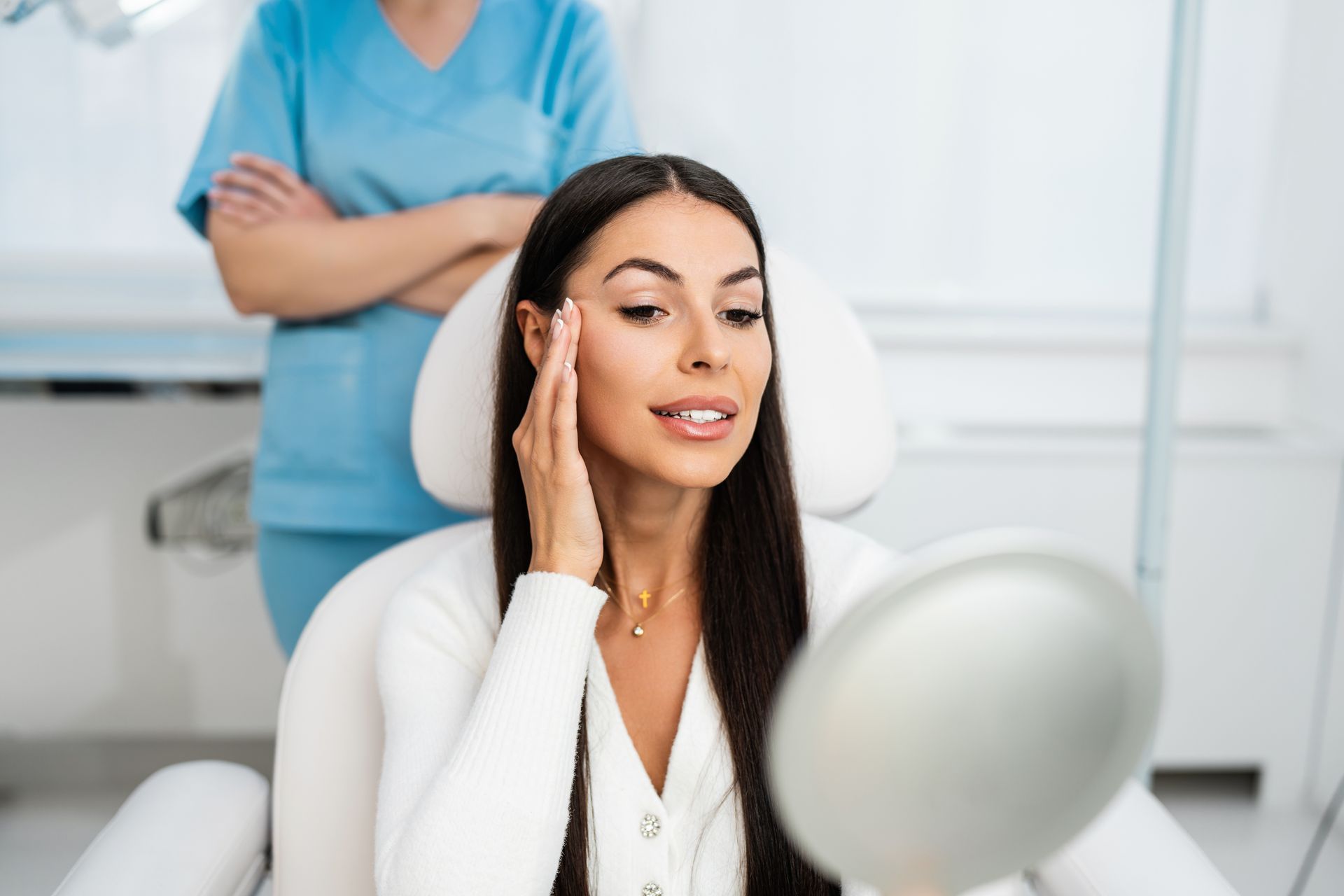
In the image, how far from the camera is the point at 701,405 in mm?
861

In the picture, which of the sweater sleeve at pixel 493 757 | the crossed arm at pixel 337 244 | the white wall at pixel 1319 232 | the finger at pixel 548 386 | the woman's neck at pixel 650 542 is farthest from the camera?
the white wall at pixel 1319 232

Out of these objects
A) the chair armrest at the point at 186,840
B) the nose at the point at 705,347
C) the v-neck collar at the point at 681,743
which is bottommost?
the chair armrest at the point at 186,840

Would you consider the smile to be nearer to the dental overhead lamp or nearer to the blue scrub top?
the blue scrub top

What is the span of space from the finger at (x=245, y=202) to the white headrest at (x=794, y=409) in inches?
10.8

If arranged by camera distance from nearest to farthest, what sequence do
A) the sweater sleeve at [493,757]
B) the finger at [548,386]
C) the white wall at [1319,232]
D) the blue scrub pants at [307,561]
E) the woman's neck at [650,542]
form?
the sweater sleeve at [493,757], the finger at [548,386], the woman's neck at [650,542], the blue scrub pants at [307,561], the white wall at [1319,232]

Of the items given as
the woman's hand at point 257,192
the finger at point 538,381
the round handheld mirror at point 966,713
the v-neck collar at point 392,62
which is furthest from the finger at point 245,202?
the round handheld mirror at point 966,713

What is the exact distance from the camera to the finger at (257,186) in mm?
1197

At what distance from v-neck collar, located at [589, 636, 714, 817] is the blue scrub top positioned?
419 mm

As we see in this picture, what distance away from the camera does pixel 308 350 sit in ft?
4.09

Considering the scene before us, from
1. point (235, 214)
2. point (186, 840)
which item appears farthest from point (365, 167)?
point (186, 840)

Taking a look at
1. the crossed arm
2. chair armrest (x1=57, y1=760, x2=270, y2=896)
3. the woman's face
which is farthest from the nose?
chair armrest (x1=57, y1=760, x2=270, y2=896)

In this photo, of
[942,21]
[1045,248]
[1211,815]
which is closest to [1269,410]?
[1045,248]

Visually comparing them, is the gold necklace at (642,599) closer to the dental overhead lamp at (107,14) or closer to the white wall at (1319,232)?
the dental overhead lamp at (107,14)

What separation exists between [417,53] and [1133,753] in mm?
1053
